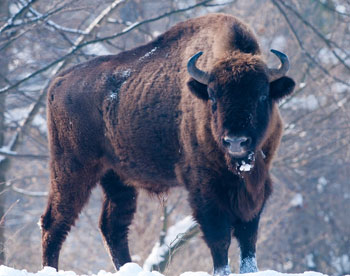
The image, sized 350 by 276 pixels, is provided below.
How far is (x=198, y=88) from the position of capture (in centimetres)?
670

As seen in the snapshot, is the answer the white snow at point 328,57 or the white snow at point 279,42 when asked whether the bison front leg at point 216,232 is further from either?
the white snow at point 279,42

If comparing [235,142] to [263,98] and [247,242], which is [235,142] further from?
[247,242]

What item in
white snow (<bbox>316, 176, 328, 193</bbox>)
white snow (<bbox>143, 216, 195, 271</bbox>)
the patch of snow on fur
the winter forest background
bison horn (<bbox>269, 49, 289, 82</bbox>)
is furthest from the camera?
white snow (<bbox>316, 176, 328, 193</bbox>)

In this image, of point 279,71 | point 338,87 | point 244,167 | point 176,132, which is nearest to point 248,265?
point 244,167

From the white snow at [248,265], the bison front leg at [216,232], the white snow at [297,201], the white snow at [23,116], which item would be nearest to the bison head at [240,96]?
the bison front leg at [216,232]

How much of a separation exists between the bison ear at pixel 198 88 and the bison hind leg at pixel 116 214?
1.91 metres

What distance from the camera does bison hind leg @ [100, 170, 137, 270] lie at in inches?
318

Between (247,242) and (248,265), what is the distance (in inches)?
8.7

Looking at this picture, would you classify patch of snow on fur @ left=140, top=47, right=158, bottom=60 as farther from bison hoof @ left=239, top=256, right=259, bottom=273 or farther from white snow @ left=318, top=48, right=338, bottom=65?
white snow @ left=318, top=48, right=338, bottom=65

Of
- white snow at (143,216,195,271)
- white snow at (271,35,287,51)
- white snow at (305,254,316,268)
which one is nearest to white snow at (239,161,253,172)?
white snow at (143,216,195,271)

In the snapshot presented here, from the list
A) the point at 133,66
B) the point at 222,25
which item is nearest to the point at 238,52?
the point at 222,25

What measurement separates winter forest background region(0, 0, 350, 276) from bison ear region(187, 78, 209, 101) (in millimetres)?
1680

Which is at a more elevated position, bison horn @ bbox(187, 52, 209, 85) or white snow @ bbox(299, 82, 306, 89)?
bison horn @ bbox(187, 52, 209, 85)

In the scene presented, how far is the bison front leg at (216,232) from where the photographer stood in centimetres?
639
